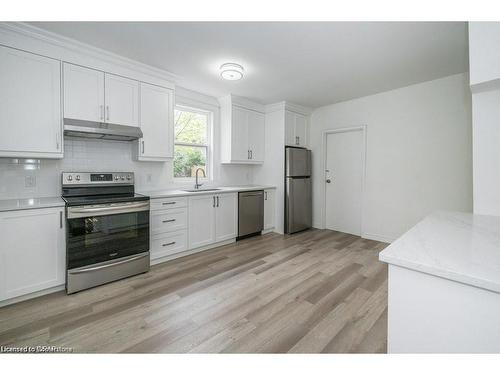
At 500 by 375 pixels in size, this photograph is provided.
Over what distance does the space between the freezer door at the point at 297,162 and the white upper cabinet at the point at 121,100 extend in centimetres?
261

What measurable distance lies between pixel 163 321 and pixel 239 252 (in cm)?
167

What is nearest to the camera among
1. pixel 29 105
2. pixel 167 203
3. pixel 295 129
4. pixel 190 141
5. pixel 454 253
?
pixel 454 253

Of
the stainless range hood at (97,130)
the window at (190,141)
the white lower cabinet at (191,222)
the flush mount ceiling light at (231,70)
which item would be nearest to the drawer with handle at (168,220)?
the white lower cabinet at (191,222)

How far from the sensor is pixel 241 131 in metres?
4.29

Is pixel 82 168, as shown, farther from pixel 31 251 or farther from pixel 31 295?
pixel 31 295

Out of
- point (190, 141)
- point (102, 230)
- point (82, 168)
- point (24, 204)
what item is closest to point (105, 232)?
point (102, 230)

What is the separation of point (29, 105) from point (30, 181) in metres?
0.81

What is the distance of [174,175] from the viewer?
379 centimetres

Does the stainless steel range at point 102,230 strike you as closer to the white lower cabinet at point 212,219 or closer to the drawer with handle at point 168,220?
the drawer with handle at point 168,220

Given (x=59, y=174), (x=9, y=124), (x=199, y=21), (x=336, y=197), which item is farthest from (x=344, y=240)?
(x=9, y=124)

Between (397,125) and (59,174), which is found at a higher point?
(397,125)

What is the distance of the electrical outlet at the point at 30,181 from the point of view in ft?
8.14

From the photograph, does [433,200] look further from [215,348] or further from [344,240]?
[215,348]

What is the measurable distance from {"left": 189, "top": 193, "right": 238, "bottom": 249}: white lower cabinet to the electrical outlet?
67.3 inches
